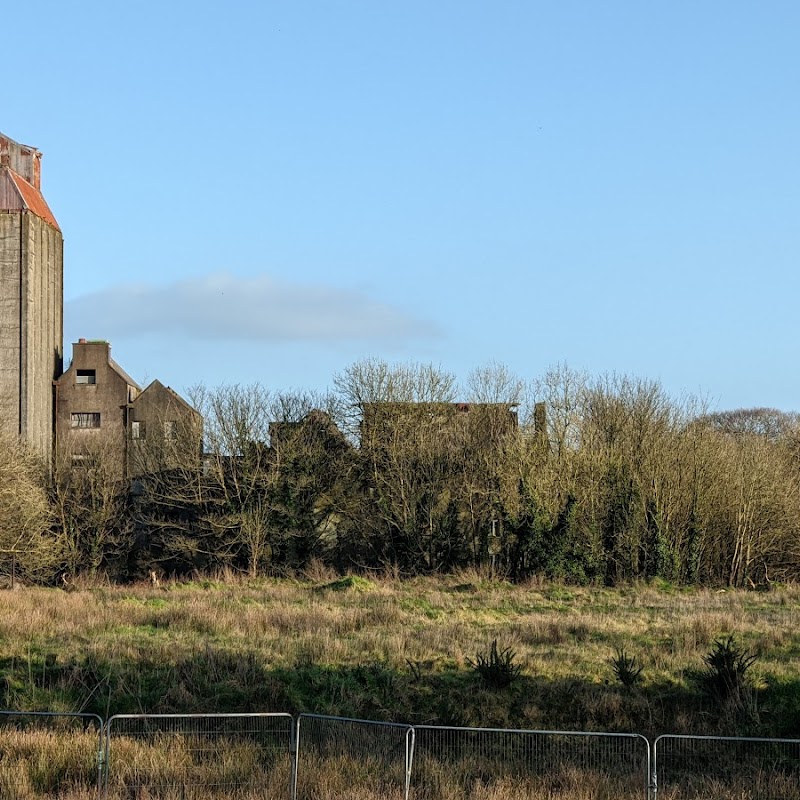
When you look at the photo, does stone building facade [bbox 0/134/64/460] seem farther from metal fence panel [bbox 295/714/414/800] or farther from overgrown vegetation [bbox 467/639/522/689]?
metal fence panel [bbox 295/714/414/800]

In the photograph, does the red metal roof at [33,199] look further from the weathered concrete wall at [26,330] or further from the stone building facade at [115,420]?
the stone building facade at [115,420]

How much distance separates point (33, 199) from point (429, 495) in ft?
106

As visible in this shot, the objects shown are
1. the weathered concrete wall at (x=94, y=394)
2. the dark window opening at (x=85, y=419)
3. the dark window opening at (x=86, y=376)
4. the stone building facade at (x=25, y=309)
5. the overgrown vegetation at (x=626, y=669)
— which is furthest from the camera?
the dark window opening at (x=86, y=376)

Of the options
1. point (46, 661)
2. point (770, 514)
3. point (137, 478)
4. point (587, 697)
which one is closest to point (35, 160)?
point (137, 478)

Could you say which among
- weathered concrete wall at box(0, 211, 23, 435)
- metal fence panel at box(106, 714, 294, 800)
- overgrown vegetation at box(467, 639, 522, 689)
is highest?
weathered concrete wall at box(0, 211, 23, 435)

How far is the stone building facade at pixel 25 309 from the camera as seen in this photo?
62906mm

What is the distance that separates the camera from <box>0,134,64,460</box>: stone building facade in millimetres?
62906

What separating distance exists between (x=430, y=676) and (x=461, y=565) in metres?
29.3

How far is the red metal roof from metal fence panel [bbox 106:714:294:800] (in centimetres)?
5337

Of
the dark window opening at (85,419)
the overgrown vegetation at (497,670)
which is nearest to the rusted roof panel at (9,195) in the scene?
the dark window opening at (85,419)

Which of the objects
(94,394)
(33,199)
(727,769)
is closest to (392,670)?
(727,769)

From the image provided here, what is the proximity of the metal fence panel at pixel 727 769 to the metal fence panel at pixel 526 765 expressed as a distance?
0.50 meters

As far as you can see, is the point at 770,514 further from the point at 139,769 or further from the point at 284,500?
the point at 139,769

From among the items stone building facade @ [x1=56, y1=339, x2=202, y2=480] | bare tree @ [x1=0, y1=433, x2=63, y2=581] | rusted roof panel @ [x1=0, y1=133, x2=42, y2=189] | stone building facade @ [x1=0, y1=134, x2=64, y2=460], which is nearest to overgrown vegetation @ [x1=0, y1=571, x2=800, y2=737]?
bare tree @ [x1=0, y1=433, x2=63, y2=581]
